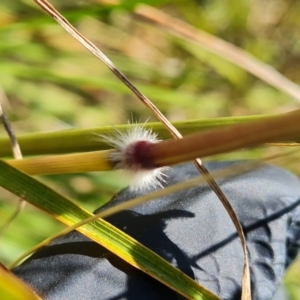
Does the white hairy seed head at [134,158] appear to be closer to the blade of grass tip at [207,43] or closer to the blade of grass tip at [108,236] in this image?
the blade of grass tip at [108,236]

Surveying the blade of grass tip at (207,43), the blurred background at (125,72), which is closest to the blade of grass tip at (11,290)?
the blurred background at (125,72)

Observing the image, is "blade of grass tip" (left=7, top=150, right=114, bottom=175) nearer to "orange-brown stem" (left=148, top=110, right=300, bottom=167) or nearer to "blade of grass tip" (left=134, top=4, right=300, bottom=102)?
"orange-brown stem" (left=148, top=110, right=300, bottom=167)

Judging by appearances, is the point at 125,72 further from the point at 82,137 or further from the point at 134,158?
the point at 134,158

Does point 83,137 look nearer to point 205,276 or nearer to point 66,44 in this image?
point 205,276

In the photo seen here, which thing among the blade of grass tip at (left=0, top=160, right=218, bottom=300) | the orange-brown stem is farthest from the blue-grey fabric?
the orange-brown stem

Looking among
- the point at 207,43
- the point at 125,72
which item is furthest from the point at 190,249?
the point at 125,72

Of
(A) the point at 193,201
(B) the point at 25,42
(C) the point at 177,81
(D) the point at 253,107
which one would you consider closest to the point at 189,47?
(C) the point at 177,81
